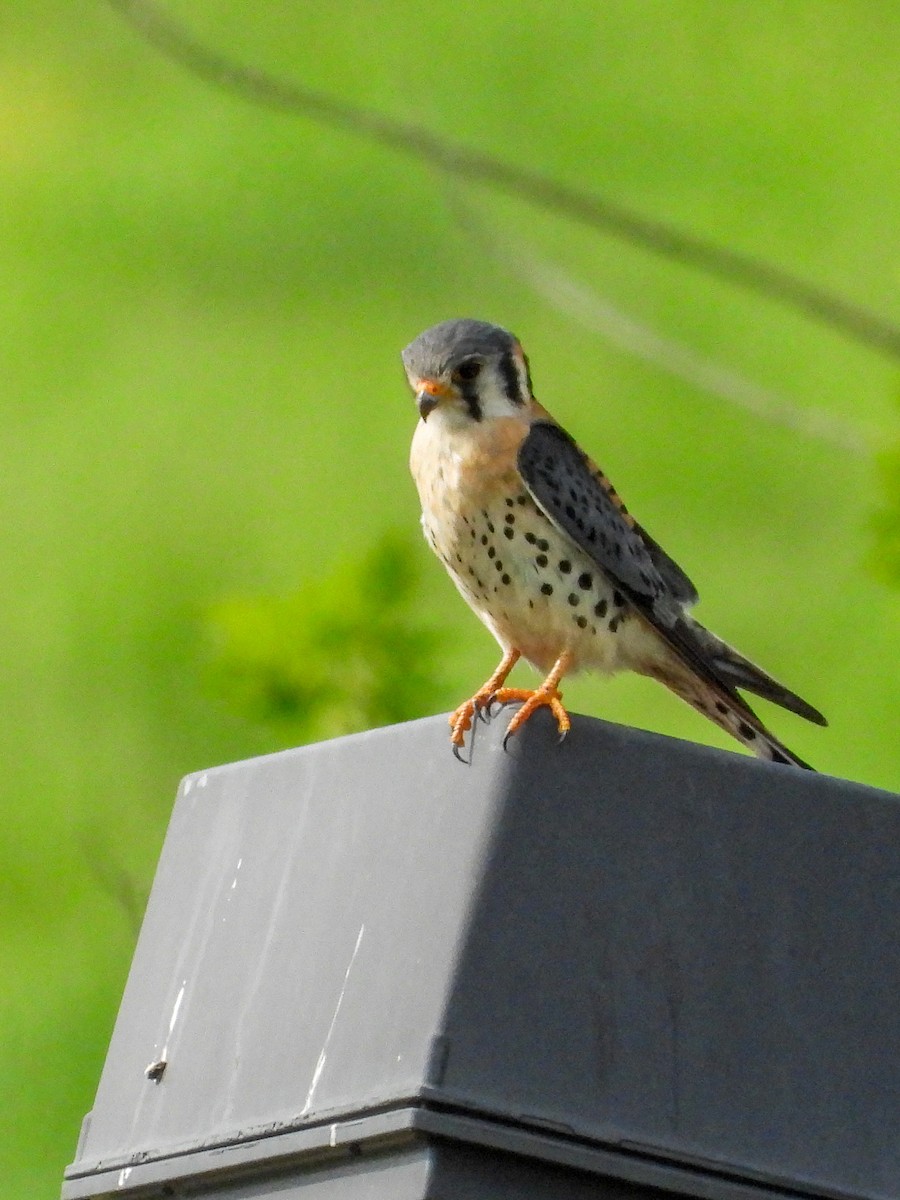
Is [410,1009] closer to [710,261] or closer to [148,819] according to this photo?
[710,261]

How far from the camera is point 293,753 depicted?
210 centimetres

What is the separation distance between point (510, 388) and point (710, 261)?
3.36 feet

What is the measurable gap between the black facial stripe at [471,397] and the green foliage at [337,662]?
1.03 feet

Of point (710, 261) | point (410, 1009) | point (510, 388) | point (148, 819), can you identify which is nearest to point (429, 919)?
point (410, 1009)

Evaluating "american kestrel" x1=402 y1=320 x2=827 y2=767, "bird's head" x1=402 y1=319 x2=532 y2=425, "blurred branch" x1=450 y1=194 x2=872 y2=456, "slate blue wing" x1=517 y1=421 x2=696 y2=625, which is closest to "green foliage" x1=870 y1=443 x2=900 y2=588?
"blurred branch" x1=450 y1=194 x2=872 y2=456

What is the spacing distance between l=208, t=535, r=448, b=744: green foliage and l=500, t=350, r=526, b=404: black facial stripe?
0.40 m

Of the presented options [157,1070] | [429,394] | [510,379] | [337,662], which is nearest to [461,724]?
[157,1070]

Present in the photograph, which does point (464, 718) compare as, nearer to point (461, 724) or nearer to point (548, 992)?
point (461, 724)

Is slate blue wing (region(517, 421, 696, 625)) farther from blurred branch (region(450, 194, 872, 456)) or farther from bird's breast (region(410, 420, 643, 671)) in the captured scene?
blurred branch (region(450, 194, 872, 456))

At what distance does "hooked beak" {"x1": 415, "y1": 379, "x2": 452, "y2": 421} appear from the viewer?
140 inches

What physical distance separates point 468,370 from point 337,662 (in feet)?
1.95

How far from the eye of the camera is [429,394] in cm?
355

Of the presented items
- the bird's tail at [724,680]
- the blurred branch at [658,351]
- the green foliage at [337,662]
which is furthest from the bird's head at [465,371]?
the bird's tail at [724,680]

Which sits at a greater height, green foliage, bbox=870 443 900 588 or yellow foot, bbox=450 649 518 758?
green foliage, bbox=870 443 900 588
